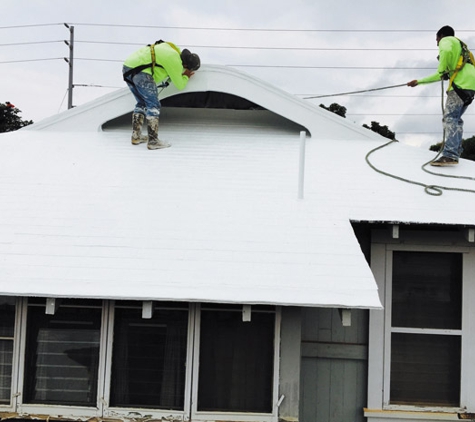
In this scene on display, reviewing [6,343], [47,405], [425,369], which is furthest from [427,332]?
[6,343]

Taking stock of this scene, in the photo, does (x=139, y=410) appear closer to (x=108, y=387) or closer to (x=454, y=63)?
(x=108, y=387)

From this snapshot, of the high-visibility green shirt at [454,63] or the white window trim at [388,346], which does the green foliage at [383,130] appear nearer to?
the high-visibility green shirt at [454,63]

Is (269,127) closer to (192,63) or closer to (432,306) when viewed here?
(192,63)

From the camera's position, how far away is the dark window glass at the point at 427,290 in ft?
17.1

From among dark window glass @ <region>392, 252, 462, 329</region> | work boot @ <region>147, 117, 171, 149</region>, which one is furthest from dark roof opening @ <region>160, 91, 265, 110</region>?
dark window glass @ <region>392, 252, 462, 329</region>

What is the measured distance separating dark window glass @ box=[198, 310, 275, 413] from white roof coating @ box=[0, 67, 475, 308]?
0.65m

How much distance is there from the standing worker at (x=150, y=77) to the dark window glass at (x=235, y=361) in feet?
8.57

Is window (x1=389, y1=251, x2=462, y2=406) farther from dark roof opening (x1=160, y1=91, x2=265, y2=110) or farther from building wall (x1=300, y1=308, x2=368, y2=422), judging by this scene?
dark roof opening (x1=160, y1=91, x2=265, y2=110)

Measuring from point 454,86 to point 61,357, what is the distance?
204 inches

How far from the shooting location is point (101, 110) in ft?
22.9

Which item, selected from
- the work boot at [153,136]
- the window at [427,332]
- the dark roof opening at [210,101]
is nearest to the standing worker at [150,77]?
the work boot at [153,136]

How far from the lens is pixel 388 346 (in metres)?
5.22

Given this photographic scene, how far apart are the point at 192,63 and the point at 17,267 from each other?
11.8ft

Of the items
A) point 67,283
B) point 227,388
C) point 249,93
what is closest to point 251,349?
point 227,388
